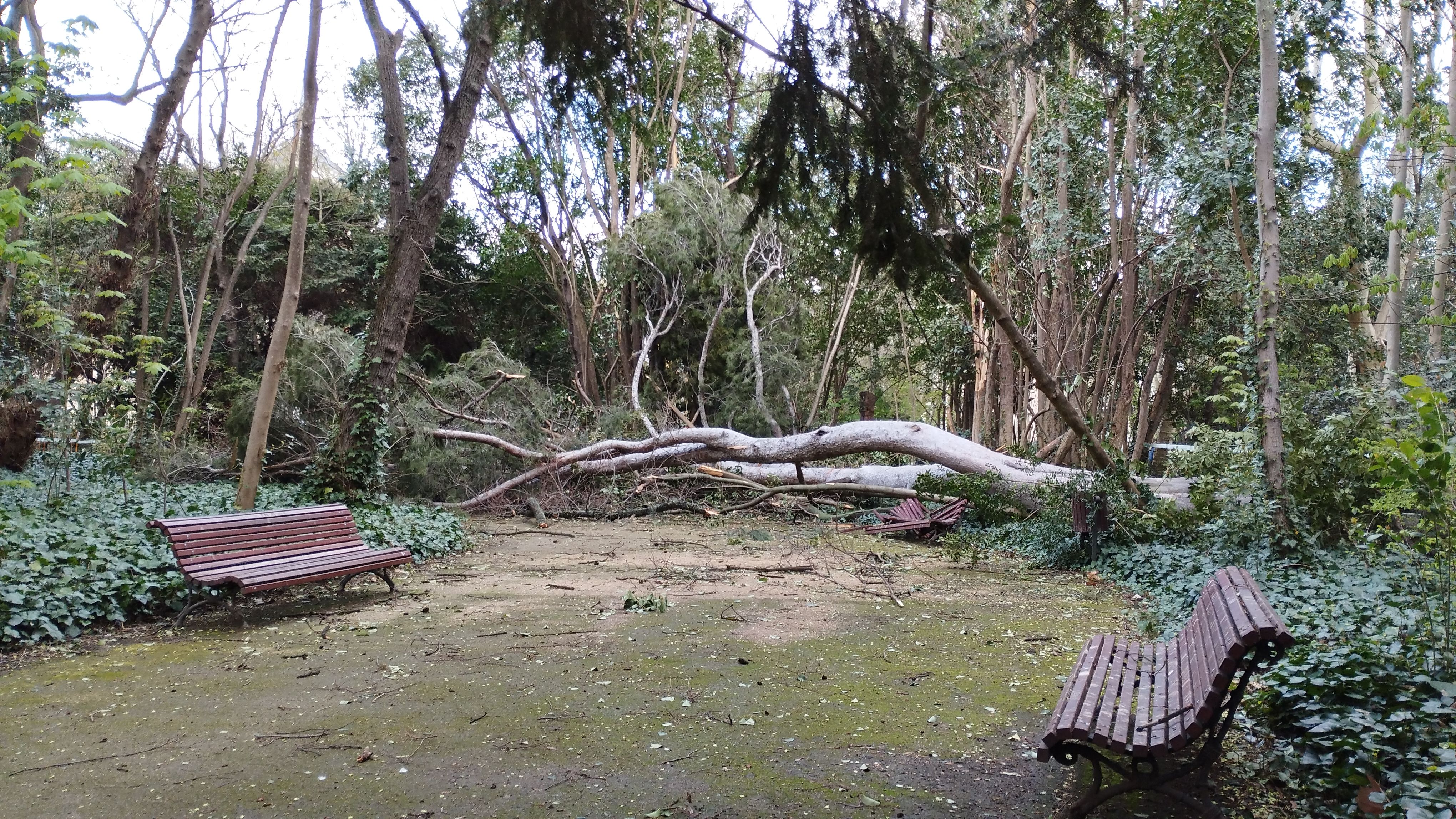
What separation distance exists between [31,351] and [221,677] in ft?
28.4

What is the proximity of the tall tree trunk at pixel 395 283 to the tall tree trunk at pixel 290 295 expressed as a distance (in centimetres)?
90

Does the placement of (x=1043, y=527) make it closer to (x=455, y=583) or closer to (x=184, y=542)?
(x=455, y=583)

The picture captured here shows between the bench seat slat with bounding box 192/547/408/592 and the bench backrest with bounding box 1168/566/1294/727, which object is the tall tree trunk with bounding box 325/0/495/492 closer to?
the bench seat slat with bounding box 192/547/408/592

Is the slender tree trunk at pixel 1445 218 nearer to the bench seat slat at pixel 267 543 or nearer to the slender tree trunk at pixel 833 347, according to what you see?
the bench seat slat at pixel 267 543

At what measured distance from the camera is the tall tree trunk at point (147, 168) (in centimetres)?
1145

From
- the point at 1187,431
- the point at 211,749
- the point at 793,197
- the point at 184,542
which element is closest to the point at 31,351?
the point at 184,542

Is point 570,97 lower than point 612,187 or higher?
lower

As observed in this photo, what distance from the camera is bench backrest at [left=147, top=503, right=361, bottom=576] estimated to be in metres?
6.26

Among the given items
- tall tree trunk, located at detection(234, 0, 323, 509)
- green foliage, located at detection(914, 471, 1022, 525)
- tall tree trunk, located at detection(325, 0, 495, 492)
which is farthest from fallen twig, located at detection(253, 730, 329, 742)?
green foliage, located at detection(914, 471, 1022, 525)

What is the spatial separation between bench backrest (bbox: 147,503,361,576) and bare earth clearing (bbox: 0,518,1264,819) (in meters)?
0.45

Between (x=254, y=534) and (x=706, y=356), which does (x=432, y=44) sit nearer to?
→ (x=254, y=534)

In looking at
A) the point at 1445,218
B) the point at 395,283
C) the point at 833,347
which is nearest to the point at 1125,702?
the point at 1445,218

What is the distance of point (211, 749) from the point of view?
3.87 metres

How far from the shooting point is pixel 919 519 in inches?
472
